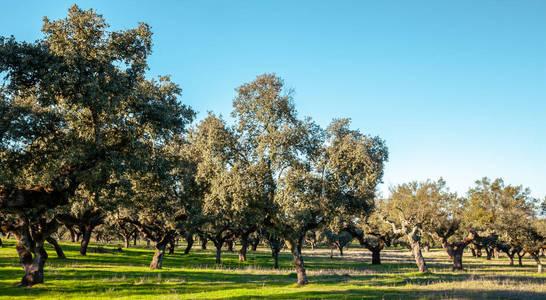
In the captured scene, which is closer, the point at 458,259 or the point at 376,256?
the point at 458,259

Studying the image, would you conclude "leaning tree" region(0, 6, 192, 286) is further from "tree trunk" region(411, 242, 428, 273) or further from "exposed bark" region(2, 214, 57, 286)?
"tree trunk" region(411, 242, 428, 273)

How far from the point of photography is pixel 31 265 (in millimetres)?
28062

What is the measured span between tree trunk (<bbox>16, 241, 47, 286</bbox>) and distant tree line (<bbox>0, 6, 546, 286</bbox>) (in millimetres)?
88

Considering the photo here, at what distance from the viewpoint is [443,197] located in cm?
6475

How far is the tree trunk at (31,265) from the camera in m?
27.5

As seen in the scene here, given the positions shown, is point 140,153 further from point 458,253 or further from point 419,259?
point 458,253

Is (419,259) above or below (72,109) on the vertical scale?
below

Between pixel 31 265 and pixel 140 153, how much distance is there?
613 inches

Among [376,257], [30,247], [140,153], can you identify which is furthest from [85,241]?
[376,257]

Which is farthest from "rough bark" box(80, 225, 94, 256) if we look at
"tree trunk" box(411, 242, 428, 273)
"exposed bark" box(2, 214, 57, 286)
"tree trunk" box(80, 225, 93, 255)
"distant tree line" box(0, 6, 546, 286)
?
"tree trunk" box(411, 242, 428, 273)

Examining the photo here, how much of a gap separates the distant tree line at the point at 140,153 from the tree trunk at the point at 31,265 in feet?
0.29

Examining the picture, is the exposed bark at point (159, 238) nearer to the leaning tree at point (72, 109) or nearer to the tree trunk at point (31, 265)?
the tree trunk at point (31, 265)

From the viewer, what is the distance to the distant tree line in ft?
59.7

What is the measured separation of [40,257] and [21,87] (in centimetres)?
1666
